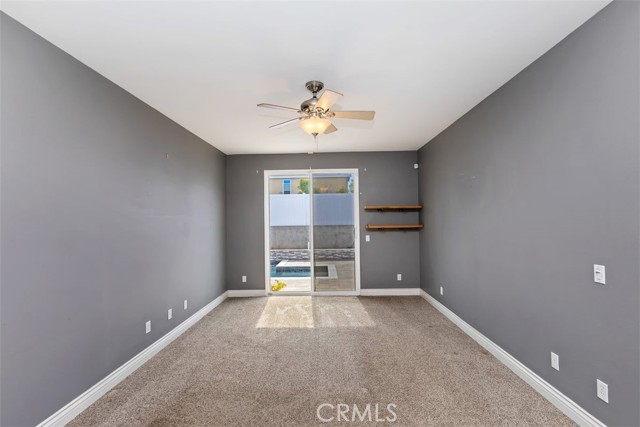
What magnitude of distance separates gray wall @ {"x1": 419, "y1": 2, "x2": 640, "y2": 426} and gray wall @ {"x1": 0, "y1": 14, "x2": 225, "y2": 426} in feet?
11.8

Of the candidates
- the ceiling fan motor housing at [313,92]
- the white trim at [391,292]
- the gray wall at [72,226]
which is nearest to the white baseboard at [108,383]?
the gray wall at [72,226]

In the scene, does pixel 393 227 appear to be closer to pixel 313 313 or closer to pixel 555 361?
pixel 313 313

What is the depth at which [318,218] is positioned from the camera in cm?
548

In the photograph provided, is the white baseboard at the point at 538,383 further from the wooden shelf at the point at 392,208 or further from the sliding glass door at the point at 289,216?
the sliding glass door at the point at 289,216

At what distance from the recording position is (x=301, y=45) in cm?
204

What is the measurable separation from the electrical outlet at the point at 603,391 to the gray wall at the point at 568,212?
0.03 meters

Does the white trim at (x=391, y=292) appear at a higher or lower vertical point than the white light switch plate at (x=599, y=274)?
lower

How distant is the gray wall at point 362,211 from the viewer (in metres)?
5.33

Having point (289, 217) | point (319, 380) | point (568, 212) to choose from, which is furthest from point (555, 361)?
point (289, 217)

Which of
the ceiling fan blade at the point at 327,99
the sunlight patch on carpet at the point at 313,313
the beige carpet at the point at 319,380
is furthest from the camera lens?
the sunlight patch on carpet at the point at 313,313

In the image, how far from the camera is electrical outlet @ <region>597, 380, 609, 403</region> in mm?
1769

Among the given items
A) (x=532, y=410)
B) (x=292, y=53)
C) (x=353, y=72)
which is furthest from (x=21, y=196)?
(x=532, y=410)

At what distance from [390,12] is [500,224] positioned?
2.21m

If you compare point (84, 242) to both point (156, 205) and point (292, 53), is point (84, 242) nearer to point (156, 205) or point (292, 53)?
point (156, 205)
